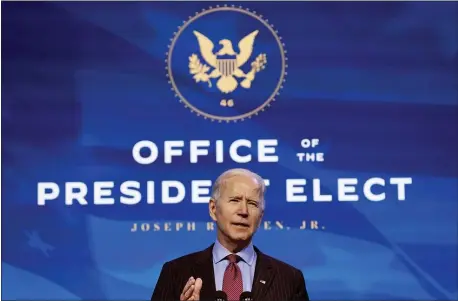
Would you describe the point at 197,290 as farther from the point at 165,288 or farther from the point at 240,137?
the point at 240,137

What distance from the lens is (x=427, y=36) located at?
15.1ft

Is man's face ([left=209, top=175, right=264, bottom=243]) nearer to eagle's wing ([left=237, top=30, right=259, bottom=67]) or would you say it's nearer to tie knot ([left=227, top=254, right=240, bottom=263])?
tie knot ([left=227, top=254, right=240, bottom=263])

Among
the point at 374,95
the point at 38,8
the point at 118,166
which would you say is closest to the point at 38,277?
the point at 118,166

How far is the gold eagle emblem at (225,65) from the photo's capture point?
4602 mm

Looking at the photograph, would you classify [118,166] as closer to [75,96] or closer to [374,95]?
[75,96]

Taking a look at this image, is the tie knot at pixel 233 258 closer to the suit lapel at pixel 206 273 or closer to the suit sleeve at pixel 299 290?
the suit lapel at pixel 206 273

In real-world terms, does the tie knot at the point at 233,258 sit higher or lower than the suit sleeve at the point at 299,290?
higher

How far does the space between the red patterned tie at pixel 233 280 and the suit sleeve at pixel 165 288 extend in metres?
0.17

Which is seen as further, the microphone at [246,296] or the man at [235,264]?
the man at [235,264]

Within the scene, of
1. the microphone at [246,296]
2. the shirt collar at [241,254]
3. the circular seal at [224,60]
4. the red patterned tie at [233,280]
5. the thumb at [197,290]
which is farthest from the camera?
the circular seal at [224,60]

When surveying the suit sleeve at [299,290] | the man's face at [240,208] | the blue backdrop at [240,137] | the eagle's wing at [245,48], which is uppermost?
the eagle's wing at [245,48]

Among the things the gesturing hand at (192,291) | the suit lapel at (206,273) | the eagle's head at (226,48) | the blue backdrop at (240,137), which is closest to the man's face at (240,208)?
the suit lapel at (206,273)

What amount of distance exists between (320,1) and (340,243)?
1.28 metres

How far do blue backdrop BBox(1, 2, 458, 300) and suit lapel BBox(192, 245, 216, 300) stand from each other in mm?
1786
